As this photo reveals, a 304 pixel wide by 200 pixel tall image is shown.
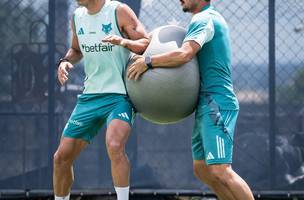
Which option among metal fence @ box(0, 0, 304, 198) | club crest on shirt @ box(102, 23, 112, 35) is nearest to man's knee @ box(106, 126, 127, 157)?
club crest on shirt @ box(102, 23, 112, 35)

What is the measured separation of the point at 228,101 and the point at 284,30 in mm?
1921

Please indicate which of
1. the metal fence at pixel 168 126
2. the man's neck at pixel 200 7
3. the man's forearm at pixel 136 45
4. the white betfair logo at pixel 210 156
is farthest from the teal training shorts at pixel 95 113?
the metal fence at pixel 168 126

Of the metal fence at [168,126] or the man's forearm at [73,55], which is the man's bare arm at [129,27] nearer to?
the man's forearm at [73,55]

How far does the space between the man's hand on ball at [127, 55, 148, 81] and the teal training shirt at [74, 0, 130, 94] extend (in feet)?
0.59

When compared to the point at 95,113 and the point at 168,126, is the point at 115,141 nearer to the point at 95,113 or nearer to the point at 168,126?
the point at 95,113

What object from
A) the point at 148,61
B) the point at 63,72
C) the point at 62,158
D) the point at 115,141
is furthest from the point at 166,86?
the point at 62,158

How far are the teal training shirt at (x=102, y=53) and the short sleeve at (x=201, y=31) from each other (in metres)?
0.55

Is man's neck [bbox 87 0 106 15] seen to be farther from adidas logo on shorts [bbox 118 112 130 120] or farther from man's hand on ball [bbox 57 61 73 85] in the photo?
adidas logo on shorts [bbox 118 112 130 120]

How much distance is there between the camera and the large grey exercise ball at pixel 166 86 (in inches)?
207

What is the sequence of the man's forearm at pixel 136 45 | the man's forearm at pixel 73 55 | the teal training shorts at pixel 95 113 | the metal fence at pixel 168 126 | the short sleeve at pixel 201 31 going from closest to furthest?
the short sleeve at pixel 201 31 → the man's forearm at pixel 136 45 → the teal training shorts at pixel 95 113 → the man's forearm at pixel 73 55 → the metal fence at pixel 168 126

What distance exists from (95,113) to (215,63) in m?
0.91

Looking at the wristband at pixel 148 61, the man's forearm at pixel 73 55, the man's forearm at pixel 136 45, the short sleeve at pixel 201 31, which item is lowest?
the man's forearm at pixel 73 55

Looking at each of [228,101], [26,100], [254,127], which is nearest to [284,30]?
[254,127]

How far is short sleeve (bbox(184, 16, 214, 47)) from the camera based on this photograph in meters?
5.19
